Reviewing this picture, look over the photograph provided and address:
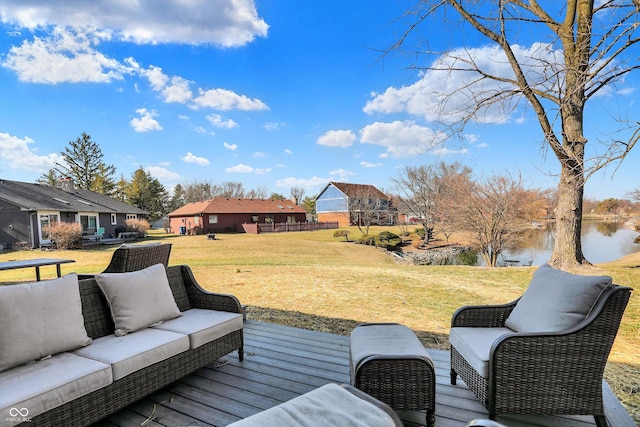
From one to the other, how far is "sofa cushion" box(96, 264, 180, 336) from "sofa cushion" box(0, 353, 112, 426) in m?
0.44

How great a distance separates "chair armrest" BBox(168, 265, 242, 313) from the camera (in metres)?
2.83

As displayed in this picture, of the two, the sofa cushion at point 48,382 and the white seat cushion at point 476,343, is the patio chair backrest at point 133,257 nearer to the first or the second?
the sofa cushion at point 48,382

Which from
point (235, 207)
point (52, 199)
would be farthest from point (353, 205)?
point (52, 199)

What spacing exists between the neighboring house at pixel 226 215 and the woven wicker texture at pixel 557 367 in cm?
2570

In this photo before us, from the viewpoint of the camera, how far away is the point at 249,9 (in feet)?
24.8

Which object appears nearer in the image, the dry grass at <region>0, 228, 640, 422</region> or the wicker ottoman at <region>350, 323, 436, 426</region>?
the wicker ottoman at <region>350, 323, 436, 426</region>

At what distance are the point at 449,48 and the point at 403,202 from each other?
15.5m

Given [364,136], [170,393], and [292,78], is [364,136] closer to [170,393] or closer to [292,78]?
[292,78]

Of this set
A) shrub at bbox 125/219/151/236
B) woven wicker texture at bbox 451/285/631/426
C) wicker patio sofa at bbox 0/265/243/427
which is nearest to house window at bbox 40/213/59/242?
shrub at bbox 125/219/151/236

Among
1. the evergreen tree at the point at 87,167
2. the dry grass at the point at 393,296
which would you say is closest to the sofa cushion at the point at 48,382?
the dry grass at the point at 393,296

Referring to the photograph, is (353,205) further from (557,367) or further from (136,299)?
(557,367)

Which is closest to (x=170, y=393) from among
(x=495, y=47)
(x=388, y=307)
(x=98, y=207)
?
(x=388, y=307)

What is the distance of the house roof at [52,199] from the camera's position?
51.6 ft

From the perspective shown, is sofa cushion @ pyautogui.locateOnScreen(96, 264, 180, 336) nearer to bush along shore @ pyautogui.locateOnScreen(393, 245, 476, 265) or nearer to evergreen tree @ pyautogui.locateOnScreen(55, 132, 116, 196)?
bush along shore @ pyautogui.locateOnScreen(393, 245, 476, 265)
